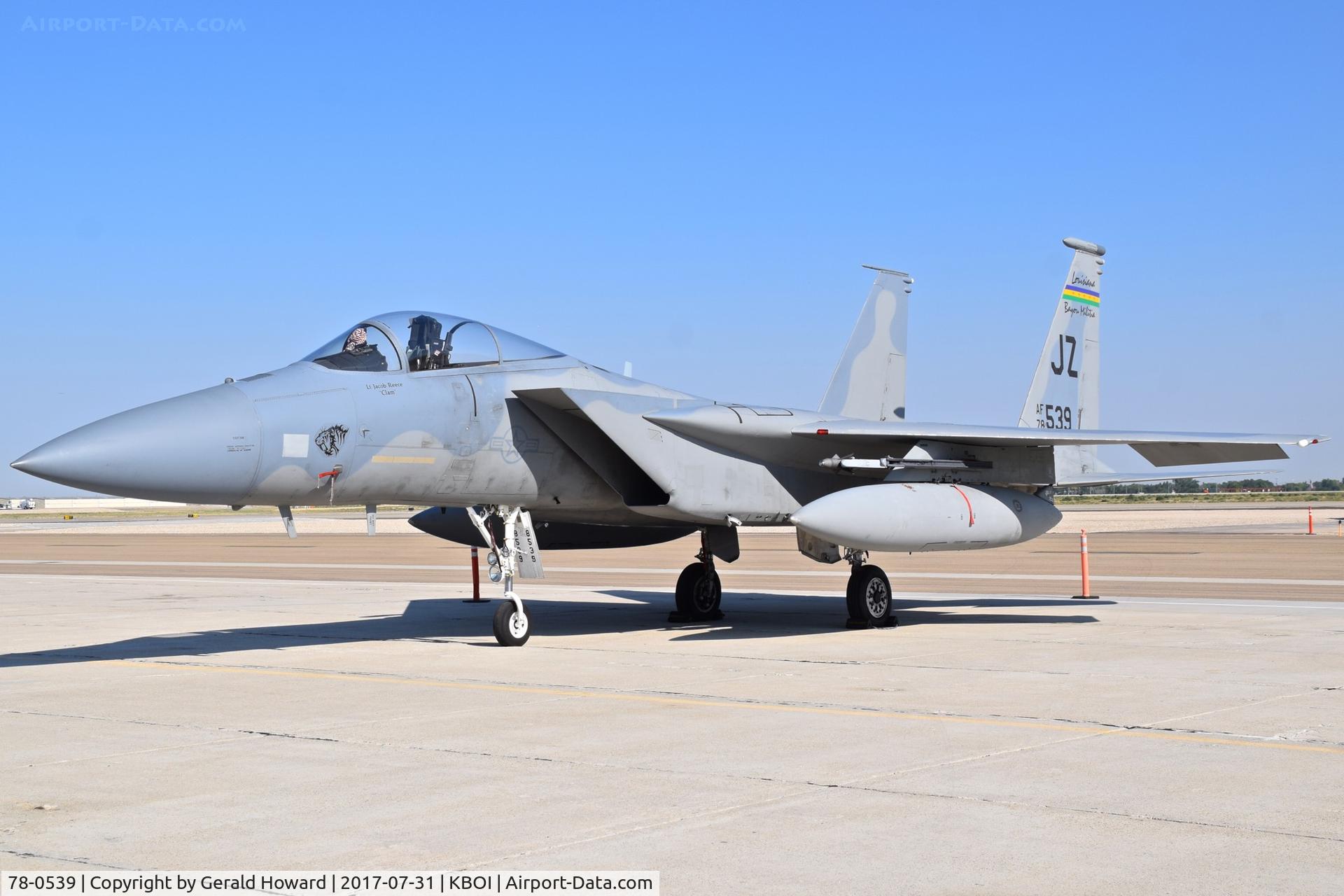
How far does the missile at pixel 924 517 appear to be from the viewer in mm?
11289

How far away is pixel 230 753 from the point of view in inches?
250

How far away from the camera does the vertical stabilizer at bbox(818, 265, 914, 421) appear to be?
15.8m

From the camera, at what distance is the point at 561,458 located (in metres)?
11.5

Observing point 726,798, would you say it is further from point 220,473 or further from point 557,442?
point 557,442

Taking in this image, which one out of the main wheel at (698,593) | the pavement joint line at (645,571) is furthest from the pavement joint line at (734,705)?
the pavement joint line at (645,571)

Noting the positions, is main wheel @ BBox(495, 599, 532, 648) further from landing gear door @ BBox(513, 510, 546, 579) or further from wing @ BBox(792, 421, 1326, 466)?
wing @ BBox(792, 421, 1326, 466)

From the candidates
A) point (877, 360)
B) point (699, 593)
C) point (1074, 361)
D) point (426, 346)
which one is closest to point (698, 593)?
point (699, 593)

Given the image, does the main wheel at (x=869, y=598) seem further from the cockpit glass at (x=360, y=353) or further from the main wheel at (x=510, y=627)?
the cockpit glass at (x=360, y=353)

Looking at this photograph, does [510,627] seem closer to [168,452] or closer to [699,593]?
[699,593]

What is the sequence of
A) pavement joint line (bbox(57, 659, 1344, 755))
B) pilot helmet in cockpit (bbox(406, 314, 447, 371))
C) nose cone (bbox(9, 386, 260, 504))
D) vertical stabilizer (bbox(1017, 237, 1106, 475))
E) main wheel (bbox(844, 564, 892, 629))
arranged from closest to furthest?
pavement joint line (bbox(57, 659, 1344, 755)) → nose cone (bbox(9, 386, 260, 504)) → pilot helmet in cockpit (bbox(406, 314, 447, 371)) → main wheel (bbox(844, 564, 892, 629)) → vertical stabilizer (bbox(1017, 237, 1106, 475))

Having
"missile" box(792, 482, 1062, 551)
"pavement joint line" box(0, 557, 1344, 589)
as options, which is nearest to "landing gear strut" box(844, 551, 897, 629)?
"missile" box(792, 482, 1062, 551)

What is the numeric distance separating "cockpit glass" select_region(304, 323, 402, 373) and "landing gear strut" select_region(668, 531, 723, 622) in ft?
15.6

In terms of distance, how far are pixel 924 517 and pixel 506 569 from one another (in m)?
3.94

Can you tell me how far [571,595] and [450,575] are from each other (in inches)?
218
